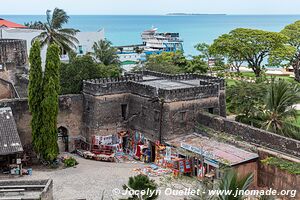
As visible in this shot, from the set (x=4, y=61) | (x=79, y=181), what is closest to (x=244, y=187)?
(x=79, y=181)

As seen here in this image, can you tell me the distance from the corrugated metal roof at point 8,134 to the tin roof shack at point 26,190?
458 centimetres

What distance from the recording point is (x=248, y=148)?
23.2 metres

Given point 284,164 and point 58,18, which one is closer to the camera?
point 284,164

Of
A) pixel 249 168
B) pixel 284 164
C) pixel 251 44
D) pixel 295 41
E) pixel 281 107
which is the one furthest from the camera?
pixel 295 41

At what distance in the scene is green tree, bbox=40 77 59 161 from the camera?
25578 mm

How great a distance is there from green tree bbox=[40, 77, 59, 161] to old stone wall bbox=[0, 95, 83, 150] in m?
1.90

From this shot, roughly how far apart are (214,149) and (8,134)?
11291mm

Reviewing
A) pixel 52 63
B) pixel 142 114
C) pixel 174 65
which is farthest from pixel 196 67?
pixel 52 63

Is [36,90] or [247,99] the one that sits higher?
[36,90]

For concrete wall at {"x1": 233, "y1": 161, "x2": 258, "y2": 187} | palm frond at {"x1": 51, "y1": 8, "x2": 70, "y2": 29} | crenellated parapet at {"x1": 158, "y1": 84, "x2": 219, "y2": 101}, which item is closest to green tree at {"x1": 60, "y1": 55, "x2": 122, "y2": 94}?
palm frond at {"x1": 51, "y1": 8, "x2": 70, "y2": 29}

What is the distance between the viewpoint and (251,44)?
165 ft

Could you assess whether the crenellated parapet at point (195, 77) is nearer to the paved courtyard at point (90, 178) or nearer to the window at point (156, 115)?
the window at point (156, 115)

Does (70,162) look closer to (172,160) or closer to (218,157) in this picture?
(172,160)

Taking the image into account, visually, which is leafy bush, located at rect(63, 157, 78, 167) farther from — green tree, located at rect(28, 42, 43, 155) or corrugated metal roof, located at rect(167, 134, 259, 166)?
corrugated metal roof, located at rect(167, 134, 259, 166)
